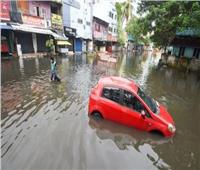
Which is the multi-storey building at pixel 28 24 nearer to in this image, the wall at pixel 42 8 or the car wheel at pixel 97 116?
the wall at pixel 42 8

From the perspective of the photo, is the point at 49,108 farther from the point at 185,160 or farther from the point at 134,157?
the point at 185,160

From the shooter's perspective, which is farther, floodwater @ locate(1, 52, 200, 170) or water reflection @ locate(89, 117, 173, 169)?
water reflection @ locate(89, 117, 173, 169)

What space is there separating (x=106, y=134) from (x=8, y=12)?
2129 cm

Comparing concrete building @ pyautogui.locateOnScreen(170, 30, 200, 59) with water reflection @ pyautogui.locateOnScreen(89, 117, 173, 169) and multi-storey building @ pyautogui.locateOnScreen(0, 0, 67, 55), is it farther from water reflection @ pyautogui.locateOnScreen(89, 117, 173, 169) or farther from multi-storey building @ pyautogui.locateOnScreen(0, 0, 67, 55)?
water reflection @ pyautogui.locateOnScreen(89, 117, 173, 169)

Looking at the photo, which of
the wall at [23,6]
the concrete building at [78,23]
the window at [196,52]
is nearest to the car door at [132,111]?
the window at [196,52]

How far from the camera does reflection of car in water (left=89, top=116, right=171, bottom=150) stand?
6406mm

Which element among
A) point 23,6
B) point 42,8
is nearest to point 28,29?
point 23,6

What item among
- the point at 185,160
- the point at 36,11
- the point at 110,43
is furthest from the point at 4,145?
the point at 110,43

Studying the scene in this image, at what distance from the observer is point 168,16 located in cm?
1869

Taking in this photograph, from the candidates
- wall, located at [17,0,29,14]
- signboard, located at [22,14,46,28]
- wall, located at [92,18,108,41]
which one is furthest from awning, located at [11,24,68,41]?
wall, located at [92,18,108,41]

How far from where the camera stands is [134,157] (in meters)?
5.64

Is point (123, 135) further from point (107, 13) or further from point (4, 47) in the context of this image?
point (107, 13)

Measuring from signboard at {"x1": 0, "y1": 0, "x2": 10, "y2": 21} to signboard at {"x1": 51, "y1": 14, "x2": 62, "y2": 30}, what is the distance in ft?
26.8

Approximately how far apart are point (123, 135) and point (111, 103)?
52.9 inches
